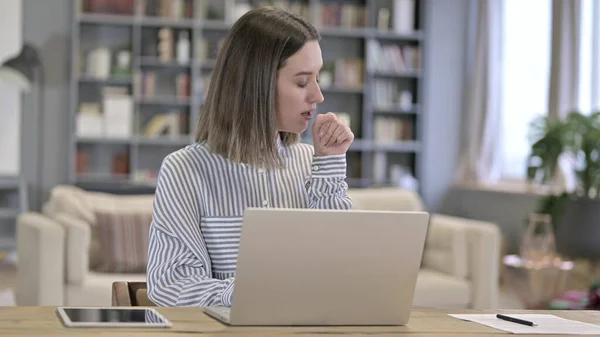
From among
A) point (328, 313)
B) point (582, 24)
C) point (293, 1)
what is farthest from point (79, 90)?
point (328, 313)

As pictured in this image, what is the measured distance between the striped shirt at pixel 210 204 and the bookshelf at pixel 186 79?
569 cm

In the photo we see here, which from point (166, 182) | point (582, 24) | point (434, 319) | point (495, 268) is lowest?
point (495, 268)

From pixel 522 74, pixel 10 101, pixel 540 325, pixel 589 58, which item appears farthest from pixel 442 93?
pixel 540 325

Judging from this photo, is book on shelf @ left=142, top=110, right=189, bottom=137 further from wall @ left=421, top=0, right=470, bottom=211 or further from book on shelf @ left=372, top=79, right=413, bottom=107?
wall @ left=421, top=0, right=470, bottom=211

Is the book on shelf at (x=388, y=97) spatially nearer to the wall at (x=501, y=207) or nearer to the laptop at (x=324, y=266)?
the wall at (x=501, y=207)

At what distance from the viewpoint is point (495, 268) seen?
16.5 feet

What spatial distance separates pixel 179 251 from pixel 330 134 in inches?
15.2

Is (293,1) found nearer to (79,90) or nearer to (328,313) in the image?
(79,90)

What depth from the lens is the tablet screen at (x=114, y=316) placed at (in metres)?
1.48

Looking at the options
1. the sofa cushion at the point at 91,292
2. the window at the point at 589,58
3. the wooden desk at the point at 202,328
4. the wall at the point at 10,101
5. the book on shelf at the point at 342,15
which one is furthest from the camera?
the book on shelf at the point at 342,15

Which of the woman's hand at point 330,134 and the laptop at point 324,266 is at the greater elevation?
the woman's hand at point 330,134

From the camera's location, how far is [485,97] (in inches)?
319

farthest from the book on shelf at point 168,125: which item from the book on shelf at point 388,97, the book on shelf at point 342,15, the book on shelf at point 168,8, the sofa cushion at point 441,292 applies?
the sofa cushion at point 441,292

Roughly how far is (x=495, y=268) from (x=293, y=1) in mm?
4032
